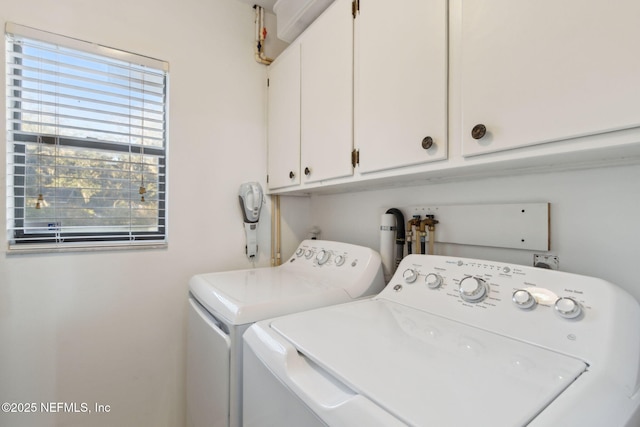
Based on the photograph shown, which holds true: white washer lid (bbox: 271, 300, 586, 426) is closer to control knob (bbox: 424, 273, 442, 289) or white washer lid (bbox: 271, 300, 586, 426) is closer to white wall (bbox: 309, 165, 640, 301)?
control knob (bbox: 424, 273, 442, 289)

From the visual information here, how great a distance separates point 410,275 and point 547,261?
43 centimetres

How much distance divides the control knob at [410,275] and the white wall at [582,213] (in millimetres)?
257

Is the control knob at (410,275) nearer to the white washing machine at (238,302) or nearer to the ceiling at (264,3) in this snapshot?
the white washing machine at (238,302)

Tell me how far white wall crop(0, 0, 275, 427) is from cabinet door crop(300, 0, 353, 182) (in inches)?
19.4

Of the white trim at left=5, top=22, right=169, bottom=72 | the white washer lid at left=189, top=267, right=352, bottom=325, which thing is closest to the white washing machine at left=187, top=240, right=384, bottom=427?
the white washer lid at left=189, top=267, right=352, bottom=325

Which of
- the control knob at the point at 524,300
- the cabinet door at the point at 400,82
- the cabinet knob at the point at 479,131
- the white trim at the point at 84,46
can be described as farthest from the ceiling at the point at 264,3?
the control knob at the point at 524,300

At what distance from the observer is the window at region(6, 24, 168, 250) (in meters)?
1.24

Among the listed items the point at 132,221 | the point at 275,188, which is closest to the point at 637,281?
the point at 275,188

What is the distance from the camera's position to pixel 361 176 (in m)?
1.18

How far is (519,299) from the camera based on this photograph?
75 centimetres

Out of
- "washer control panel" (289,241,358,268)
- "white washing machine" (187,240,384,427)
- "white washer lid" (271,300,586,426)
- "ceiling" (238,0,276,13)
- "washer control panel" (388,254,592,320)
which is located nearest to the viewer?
"white washer lid" (271,300,586,426)

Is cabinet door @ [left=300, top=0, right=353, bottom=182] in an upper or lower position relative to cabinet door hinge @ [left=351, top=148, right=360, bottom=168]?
upper

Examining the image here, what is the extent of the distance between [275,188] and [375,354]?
127cm

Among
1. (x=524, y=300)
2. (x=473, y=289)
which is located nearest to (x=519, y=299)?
(x=524, y=300)
